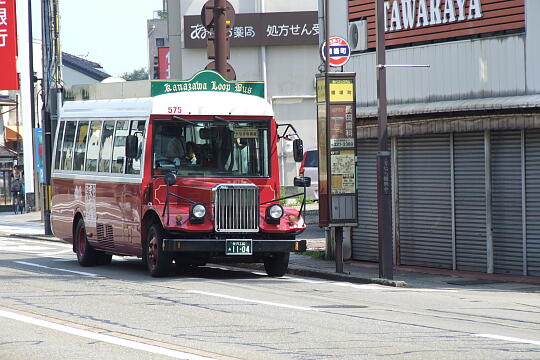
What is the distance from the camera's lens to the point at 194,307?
50.6ft

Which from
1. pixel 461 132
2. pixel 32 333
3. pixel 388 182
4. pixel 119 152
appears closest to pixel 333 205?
pixel 388 182

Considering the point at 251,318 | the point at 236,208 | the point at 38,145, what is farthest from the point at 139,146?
the point at 38,145

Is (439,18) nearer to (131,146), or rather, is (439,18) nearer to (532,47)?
(532,47)

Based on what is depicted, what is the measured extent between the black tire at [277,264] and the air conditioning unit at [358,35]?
5286mm

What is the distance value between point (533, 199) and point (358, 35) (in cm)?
589

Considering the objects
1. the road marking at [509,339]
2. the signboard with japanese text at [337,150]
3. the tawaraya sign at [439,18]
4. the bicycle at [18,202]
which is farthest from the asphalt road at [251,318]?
the bicycle at [18,202]

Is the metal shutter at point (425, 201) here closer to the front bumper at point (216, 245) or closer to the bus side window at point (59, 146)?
the front bumper at point (216, 245)

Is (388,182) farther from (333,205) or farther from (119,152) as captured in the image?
(119,152)

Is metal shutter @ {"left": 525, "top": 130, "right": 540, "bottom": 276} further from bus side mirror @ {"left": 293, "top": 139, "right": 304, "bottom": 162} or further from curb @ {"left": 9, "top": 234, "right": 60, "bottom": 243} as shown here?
curb @ {"left": 9, "top": 234, "right": 60, "bottom": 243}

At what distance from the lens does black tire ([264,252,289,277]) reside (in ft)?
67.4

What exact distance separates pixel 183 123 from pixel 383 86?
342 cm

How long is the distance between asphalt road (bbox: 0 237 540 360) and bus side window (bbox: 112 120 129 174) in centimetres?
189

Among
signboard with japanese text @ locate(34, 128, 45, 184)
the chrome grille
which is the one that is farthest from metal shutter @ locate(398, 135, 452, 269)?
signboard with japanese text @ locate(34, 128, 45, 184)

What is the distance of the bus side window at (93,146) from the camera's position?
22.5m
